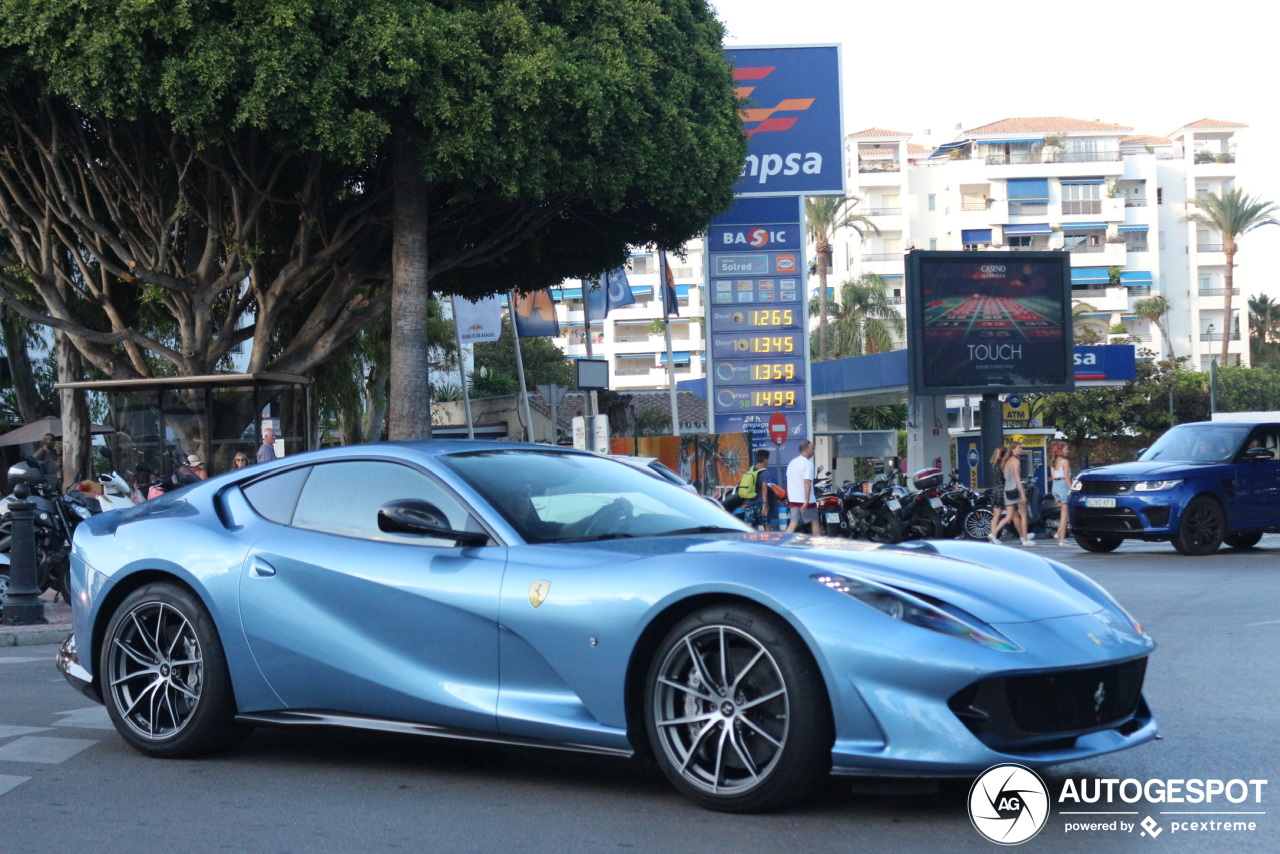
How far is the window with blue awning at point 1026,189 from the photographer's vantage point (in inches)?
3765

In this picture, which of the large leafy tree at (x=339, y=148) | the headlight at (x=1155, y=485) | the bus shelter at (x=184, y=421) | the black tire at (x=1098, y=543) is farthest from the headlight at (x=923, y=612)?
the bus shelter at (x=184, y=421)

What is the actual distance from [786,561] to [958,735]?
2.59 ft

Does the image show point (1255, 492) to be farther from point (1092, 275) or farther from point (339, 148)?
point (1092, 275)

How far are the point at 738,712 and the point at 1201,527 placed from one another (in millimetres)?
15284

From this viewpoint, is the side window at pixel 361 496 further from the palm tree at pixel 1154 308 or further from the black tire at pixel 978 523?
the palm tree at pixel 1154 308

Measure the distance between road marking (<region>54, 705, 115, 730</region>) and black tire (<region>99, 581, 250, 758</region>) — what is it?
781mm

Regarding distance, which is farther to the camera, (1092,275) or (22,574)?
(1092,275)

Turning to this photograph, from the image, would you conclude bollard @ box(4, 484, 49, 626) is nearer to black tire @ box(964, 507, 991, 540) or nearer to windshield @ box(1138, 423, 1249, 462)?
windshield @ box(1138, 423, 1249, 462)

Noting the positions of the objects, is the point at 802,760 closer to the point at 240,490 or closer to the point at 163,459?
the point at 240,490

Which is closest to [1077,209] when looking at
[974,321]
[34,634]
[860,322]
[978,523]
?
[860,322]

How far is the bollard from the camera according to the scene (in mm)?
12164

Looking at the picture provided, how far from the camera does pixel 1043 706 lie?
448cm

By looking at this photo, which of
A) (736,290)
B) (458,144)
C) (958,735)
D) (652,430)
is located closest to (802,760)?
(958,735)

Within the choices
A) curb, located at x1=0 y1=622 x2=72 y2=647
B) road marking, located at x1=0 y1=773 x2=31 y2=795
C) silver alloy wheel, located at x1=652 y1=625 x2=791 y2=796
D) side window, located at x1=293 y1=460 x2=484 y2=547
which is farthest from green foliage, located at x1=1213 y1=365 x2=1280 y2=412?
road marking, located at x1=0 y1=773 x2=31 y2=795
